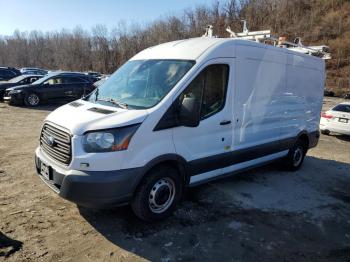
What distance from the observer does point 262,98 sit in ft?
19.3

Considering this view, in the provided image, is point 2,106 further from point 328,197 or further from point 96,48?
point 96,48

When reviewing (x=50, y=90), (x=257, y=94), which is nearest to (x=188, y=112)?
(x=257, y=94)

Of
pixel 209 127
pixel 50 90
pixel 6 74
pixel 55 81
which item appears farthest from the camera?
pixel 6 74

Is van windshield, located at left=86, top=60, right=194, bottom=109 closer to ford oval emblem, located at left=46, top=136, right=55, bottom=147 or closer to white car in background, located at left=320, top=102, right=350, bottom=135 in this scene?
ford oval emblem, located at left=46, top=136, right=55, bottom=147

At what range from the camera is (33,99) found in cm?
1593

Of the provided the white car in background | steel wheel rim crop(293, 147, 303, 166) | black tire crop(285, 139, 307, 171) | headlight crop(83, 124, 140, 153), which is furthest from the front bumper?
the white car in background

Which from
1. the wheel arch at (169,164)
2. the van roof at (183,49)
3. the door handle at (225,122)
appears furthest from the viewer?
the door handle at (225,122)

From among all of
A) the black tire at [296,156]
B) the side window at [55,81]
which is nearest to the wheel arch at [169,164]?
the black tire at [296,156]

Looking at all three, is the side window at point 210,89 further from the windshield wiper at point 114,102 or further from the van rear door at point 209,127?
the windshield wiper at point 114,102

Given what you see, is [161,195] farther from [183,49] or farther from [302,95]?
[302,95]

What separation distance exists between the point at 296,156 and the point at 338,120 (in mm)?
5592

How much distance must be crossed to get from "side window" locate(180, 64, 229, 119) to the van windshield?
0.75ft

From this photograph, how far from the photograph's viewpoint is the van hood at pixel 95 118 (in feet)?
12.6

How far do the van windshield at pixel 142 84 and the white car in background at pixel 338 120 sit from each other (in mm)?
9149
